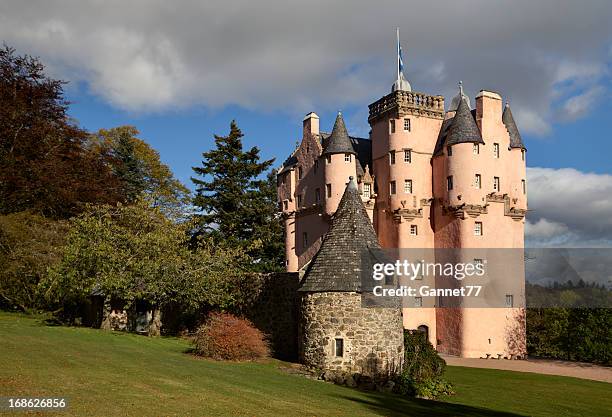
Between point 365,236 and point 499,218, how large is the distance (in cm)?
1905

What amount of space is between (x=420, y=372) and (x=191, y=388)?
10.4 meters

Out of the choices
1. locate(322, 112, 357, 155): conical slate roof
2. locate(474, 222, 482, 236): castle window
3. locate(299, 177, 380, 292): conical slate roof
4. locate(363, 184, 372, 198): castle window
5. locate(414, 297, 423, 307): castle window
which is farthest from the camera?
locate(363, 184, 372, 198): castle window

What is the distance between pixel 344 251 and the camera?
21125 mm

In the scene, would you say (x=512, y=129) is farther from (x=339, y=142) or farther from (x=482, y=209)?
(x=339, y=142)

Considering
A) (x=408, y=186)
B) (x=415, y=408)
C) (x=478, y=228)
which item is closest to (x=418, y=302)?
(x=478, y=228)

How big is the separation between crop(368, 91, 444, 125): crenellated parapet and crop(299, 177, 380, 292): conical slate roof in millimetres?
17262

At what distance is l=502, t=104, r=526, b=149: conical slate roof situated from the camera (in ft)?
130

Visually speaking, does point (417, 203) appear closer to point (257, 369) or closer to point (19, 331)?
point (257, 369)

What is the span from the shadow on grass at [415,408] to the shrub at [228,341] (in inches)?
221

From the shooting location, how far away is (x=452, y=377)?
84.7ft

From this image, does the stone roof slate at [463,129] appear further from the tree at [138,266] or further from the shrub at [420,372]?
the shrub at [420,372]

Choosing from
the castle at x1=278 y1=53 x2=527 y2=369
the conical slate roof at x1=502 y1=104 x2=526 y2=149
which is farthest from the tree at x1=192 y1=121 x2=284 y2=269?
the conical slate roof at x1=502 y1=104 x2=526 y2=149

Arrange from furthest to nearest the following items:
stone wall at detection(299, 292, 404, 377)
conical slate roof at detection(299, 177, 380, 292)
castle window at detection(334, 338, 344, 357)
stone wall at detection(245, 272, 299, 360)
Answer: stone wall at detection(245, 272, 299, 360), conical slate roof at detection(299, 177, 380, 292), castle window at detection(334, 338, 344, 357), stone wall at detection(299, 292, 404, 377)

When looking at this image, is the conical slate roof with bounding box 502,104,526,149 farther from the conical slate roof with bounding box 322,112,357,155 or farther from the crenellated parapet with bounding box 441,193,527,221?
the conical slate roof with bounding box 322,112,357,155
